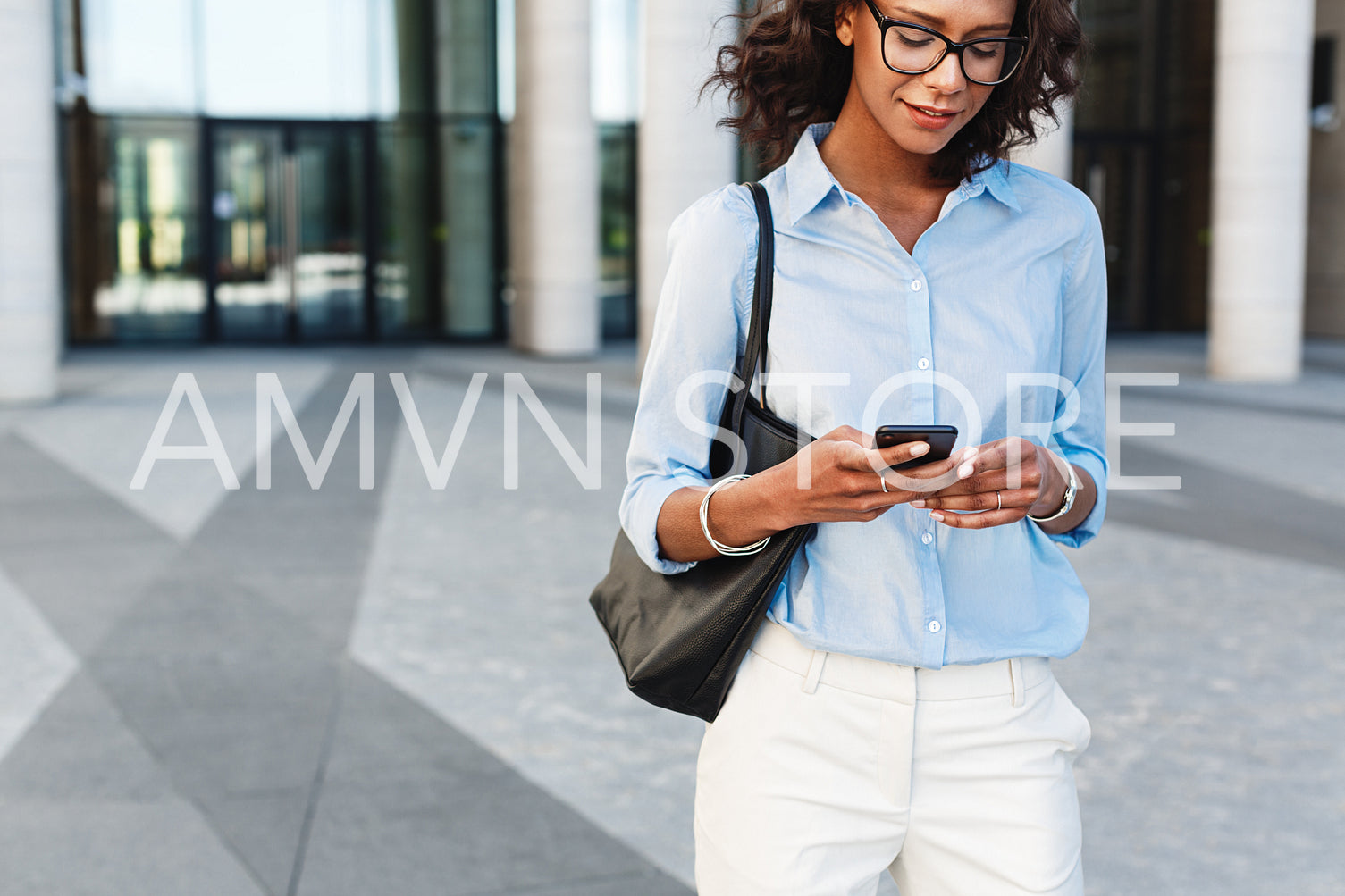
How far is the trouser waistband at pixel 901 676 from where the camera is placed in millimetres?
1816

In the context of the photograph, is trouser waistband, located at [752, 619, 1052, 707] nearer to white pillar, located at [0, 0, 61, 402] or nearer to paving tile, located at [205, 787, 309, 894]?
paving tile, located at [205, 787, 309, 894]

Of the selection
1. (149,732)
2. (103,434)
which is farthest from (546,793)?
(103,434)

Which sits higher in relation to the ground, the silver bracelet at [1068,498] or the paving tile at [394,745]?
the silver bracelet at [1068,498]

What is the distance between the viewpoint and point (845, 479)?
60.0 inches

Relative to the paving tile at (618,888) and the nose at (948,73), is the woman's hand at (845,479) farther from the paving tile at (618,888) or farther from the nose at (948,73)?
the paving tile at (618,888)

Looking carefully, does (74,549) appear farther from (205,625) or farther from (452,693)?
(452,693)

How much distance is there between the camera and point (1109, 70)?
25.4 metres

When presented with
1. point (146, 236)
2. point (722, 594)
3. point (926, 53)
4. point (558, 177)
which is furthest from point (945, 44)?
point (146, 236)

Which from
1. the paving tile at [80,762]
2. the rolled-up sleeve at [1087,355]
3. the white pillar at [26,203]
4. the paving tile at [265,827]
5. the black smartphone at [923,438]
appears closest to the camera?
the black smartphone at [923,438]

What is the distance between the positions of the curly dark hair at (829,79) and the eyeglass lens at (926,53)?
0.11 m

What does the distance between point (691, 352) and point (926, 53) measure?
1.54 ft

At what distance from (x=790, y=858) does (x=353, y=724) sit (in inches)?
132

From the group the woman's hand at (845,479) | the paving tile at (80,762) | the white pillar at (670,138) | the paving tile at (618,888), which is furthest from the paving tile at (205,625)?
the white pillar at (670,138)

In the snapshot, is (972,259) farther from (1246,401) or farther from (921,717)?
(1246,401)
